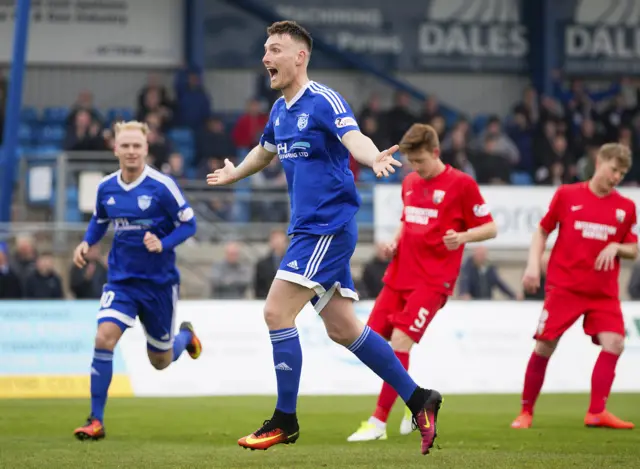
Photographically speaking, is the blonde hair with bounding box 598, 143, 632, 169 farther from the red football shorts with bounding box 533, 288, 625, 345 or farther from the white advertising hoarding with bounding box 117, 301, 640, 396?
the white advertising hoarding with bounding box 117, 301, 640, 396

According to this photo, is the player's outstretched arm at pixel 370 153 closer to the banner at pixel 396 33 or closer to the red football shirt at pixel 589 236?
the red football shirt at pixel 589 236

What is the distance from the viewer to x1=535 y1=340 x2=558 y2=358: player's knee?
995 centimetres

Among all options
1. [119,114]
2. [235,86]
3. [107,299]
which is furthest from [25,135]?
[107,299]

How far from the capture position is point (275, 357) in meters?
7.16

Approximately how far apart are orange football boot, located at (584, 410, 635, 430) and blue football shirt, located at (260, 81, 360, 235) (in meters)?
3.66

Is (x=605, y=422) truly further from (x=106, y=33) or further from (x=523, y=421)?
(x=106, y=33)

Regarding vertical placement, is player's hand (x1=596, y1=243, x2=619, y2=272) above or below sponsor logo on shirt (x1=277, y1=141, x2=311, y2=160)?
below

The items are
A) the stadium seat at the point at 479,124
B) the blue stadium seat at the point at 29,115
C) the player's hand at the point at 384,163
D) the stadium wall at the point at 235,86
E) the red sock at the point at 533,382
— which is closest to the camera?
the player's hand at the point at 384,163

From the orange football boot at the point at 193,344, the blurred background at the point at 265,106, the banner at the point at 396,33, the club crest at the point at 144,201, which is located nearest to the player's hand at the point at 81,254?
the club crest at the point at 144,201

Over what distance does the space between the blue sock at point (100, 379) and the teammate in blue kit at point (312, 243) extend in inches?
97.9

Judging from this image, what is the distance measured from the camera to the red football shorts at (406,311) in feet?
30.7

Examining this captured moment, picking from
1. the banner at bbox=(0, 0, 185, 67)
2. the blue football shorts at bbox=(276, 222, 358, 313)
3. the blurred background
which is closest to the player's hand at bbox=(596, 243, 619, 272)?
the blue football shorts at bbox=(276, 222, 358, 313)

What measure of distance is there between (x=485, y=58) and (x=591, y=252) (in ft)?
61.8

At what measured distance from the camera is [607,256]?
31.8ft
